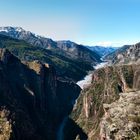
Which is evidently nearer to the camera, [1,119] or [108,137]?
[108,137]

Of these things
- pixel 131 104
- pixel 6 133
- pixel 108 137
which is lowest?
pixel 6 133

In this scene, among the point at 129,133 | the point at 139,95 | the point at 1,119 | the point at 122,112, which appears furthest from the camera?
the point at 1,119

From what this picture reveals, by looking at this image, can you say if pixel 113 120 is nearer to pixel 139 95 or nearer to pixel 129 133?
pixel 129 133

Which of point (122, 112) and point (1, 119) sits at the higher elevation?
point (122, 112)

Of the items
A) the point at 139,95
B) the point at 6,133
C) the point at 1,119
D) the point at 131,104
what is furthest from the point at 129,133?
the point at 1,119

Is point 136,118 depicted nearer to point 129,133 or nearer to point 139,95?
point 129,133

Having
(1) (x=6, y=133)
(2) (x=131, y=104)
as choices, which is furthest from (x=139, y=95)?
(1) (x=6, y=133)

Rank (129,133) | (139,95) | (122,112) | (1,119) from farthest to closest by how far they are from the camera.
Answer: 1. (1,119)
2. (139,95)
3. (122,112)
4. (129,133)

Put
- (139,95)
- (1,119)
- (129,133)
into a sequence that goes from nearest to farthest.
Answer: (129,133)
(139,95)
(1,119)

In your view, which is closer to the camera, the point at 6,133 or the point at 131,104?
the point at 131,104
